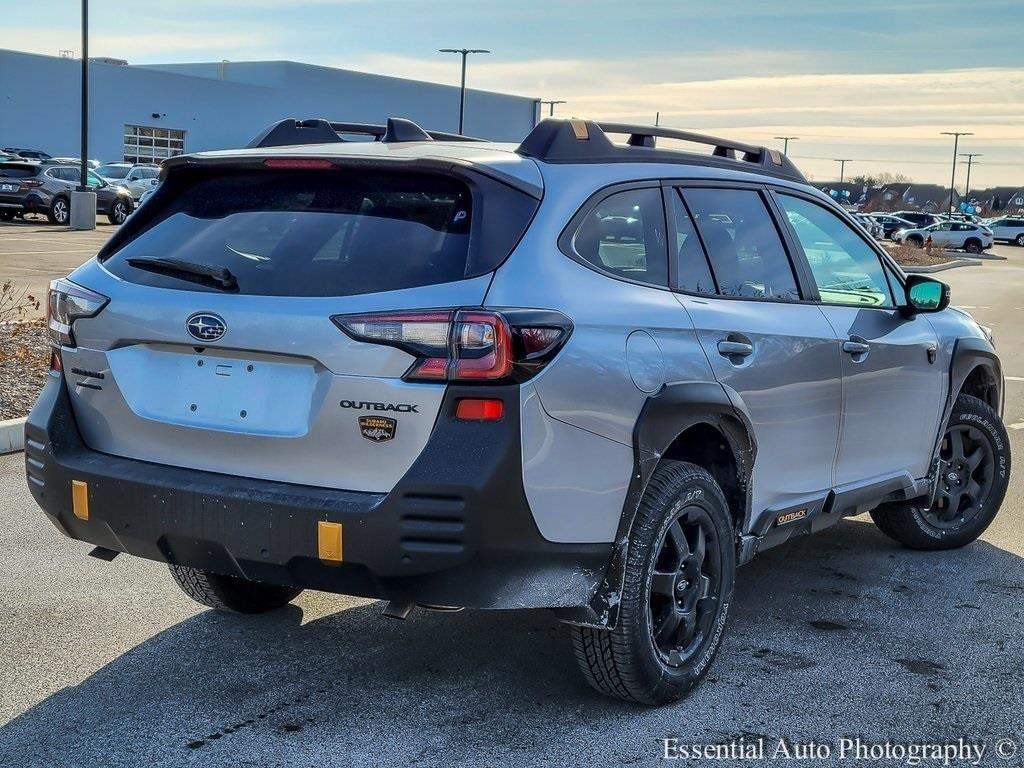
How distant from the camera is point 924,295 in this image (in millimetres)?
5582

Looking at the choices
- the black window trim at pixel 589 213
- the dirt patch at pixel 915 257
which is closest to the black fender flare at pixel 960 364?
the black window trim at pixel 589 213

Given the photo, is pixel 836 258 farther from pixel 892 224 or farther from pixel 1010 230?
pixel 1010 230

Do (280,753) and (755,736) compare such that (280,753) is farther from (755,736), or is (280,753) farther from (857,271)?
(857,271)

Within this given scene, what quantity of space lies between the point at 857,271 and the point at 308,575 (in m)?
2.95

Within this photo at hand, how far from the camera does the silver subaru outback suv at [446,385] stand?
3.50 meters

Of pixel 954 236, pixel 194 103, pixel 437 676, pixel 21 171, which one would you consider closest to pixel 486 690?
pixel 437 676

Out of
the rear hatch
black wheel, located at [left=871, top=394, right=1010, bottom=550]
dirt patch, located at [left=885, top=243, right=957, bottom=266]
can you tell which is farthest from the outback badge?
dirt patch, located at [left=885, top=243, right=957, bottom=266]

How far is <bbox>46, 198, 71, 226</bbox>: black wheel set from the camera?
33750 millimetres

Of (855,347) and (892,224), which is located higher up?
(892,224)

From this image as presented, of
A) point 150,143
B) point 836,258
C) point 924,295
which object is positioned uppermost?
point 150,143

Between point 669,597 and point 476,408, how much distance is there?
110cm

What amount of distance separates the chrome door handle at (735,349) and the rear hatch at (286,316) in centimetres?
90

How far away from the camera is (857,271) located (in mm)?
5484

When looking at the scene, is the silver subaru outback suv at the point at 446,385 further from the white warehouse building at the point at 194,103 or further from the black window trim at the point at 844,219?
the white warehouse building at the point at 194,103
